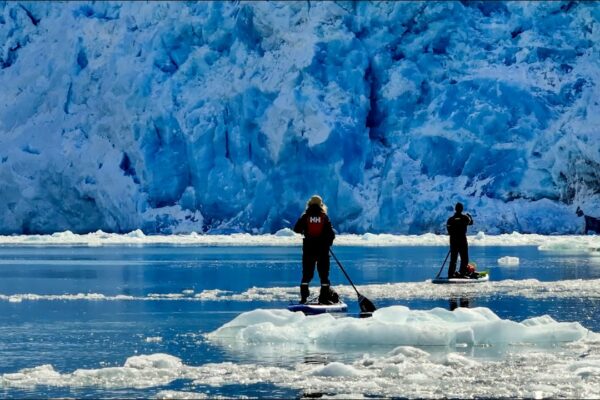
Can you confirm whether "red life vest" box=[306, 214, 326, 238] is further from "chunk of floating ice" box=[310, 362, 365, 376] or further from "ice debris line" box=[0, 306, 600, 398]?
"chunk of floating ice" box=[310, 362, 365, 376]

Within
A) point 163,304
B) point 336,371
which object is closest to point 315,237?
point 163,304

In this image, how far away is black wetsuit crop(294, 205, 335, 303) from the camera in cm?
1046

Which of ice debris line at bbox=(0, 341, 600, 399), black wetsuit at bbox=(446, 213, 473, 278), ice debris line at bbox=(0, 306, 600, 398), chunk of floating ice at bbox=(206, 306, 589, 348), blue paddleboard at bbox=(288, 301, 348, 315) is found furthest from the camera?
black wetsuit at bbox=(446, 213, 473, 278)

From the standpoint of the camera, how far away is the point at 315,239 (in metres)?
10.5

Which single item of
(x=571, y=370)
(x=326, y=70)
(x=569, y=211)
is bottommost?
(x=571, y=370)

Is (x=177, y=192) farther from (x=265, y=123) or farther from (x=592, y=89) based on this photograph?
(x=592, y=89)

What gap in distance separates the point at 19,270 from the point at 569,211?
1865 cm

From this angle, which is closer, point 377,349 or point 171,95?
point 377,349

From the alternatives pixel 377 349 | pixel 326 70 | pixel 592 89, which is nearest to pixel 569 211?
pixel 592 89

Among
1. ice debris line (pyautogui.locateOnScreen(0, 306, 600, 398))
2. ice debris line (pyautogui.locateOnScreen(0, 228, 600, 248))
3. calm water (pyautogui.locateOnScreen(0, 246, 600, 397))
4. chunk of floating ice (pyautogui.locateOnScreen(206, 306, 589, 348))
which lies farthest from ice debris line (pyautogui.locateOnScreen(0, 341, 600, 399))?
ice debris line (pyautogui.locateOnScreen(0, 228, 600, 248))

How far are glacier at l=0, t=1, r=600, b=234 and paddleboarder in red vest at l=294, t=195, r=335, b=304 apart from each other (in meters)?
22.0

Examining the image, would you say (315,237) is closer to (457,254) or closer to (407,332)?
(407,332)

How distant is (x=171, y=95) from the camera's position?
112ft

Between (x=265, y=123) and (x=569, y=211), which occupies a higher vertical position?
(x=265, y=123)
